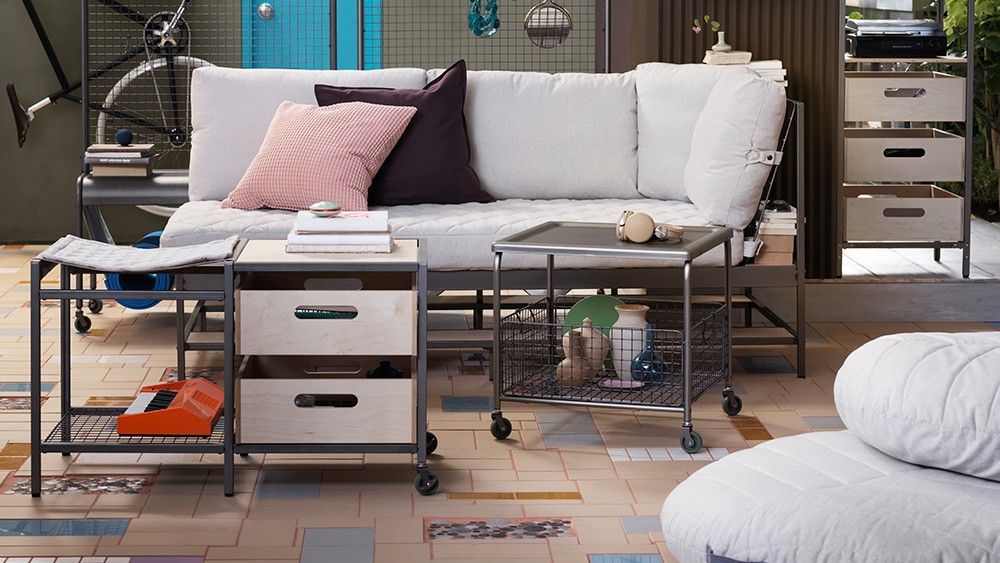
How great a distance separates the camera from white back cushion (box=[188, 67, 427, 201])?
4.38 m

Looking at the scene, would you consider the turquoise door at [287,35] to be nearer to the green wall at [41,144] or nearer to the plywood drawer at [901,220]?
the green wall at [41,144]

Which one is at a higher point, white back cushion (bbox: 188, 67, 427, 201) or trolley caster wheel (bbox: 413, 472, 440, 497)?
white back cushion (bbox: 188, 67, 427, 201)

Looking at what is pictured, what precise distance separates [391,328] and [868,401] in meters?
1.54

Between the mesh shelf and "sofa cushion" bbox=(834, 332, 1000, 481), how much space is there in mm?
1760

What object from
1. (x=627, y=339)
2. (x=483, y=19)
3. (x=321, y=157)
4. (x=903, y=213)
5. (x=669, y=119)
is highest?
(x=483, y=19)

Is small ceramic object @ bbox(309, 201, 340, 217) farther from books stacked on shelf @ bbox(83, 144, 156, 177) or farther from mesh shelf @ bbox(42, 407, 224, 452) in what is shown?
books stacked on shelf @ bbox(83, 144, 156, 177)

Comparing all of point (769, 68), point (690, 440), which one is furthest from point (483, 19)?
point (690, 440)

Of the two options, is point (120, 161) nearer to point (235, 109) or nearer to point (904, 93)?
point (235, 109)

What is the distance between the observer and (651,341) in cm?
359

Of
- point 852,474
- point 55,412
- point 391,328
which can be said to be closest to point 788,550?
point 852,474

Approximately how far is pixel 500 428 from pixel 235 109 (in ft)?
5.58

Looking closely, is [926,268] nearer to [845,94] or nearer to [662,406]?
[845,94]

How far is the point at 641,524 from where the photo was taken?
8.86 ft

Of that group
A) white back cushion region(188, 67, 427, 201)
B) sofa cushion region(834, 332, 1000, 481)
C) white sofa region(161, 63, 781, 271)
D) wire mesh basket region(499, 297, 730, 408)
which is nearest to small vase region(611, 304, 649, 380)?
wire mesh basket region(499, 297, 730, 408)
